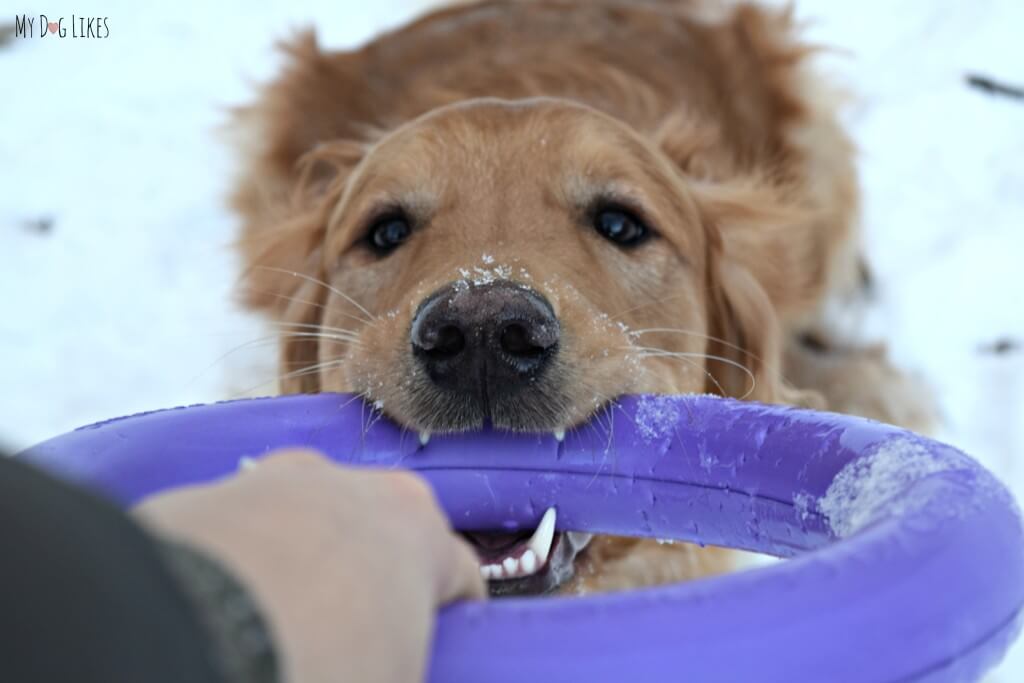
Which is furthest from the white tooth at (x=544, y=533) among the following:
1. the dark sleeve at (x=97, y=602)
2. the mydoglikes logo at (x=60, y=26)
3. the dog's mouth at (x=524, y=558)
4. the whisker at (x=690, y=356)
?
the mydoglikes logo at (x=60, y=26)

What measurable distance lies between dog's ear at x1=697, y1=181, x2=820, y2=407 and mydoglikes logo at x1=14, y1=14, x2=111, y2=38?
3.70 meters

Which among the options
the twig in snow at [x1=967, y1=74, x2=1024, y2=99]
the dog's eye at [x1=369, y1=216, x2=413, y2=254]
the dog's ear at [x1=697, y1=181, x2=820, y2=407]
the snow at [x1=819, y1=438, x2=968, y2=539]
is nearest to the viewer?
the snow at [x1=819, y1=438, x2=968, y2=539]

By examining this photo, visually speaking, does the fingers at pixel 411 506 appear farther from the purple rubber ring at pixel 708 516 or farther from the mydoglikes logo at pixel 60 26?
the mydoglikes logo at pixel 60 26

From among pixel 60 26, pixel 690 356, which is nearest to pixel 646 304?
pixel 690 356

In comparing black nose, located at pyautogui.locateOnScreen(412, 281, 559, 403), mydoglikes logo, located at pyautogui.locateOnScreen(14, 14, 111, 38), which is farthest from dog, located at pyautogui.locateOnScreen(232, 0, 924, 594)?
mydoglikes logo, located at pyautogui.locateOnScreen(14, 14, 111, 38)

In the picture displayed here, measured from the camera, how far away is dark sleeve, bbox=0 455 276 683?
568 mm

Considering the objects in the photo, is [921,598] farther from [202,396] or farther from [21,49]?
[21,49]

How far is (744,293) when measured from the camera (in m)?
2.86

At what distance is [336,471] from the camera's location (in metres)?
0.93

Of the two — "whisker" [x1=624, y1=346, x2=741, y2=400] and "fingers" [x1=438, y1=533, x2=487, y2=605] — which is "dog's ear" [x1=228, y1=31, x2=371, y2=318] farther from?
"fingers" [x1=438, y1=533, x2=487, y2=605]

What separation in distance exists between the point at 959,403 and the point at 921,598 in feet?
8.49

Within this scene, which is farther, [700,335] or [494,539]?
[700,335]

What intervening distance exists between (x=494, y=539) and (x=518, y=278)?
0.46 metres

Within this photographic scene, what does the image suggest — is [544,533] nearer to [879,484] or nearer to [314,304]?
[879,484]
